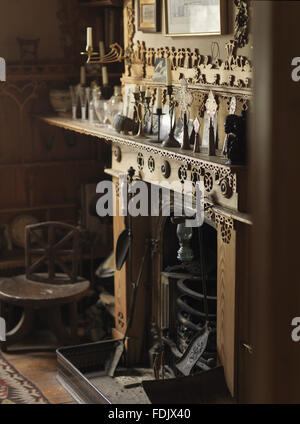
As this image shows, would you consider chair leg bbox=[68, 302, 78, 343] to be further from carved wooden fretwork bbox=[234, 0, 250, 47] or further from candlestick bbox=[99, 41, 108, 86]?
carved wooden fretwork bbox=[234, 0, 250, 47]

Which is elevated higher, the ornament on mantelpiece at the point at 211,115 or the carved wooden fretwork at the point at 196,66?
the carved wooden fretwork at the point at 196,66

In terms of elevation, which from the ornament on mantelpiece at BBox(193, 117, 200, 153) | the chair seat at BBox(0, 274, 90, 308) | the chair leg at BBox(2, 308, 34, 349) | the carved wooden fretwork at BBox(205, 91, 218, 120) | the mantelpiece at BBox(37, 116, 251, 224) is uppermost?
the carved wooden fretwork at BBox(205, 91, 218, 120)

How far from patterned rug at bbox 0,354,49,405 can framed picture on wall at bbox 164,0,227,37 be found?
238 cm

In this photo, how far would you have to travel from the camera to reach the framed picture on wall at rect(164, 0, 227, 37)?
329 cm

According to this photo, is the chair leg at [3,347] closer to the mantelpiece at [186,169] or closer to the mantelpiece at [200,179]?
the mantelpiece at [200,179]

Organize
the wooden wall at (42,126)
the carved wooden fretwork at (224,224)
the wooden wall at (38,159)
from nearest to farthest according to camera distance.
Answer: the carved wooden fretwork at (224,224) < the wooden wall at (42,126) < the wooden wall at (38,159)

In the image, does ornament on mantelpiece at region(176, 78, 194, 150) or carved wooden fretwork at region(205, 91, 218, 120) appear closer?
carved wooden fretwork at region(205, 91, 218, 120)

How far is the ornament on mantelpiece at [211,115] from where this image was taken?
328 cm

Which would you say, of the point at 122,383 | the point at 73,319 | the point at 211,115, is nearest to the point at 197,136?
the point at 211,115

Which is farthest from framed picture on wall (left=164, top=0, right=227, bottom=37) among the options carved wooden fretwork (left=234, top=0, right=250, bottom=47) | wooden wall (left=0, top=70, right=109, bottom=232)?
wooden wall (left=0, top=70, right=109, bottom=232)

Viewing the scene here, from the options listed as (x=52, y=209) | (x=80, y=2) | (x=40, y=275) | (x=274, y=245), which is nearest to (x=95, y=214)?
(x=52, y=209)

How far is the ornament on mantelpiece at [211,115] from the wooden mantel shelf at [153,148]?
0.15 ft

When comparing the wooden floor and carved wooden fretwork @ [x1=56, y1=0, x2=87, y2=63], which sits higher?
carved wooden fretwork @ [x1=56, y1=0, x2=87, y2=63]

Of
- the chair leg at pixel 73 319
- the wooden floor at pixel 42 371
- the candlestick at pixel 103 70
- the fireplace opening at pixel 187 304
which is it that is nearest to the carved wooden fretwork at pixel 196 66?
the candlestick at pixel 103 70
